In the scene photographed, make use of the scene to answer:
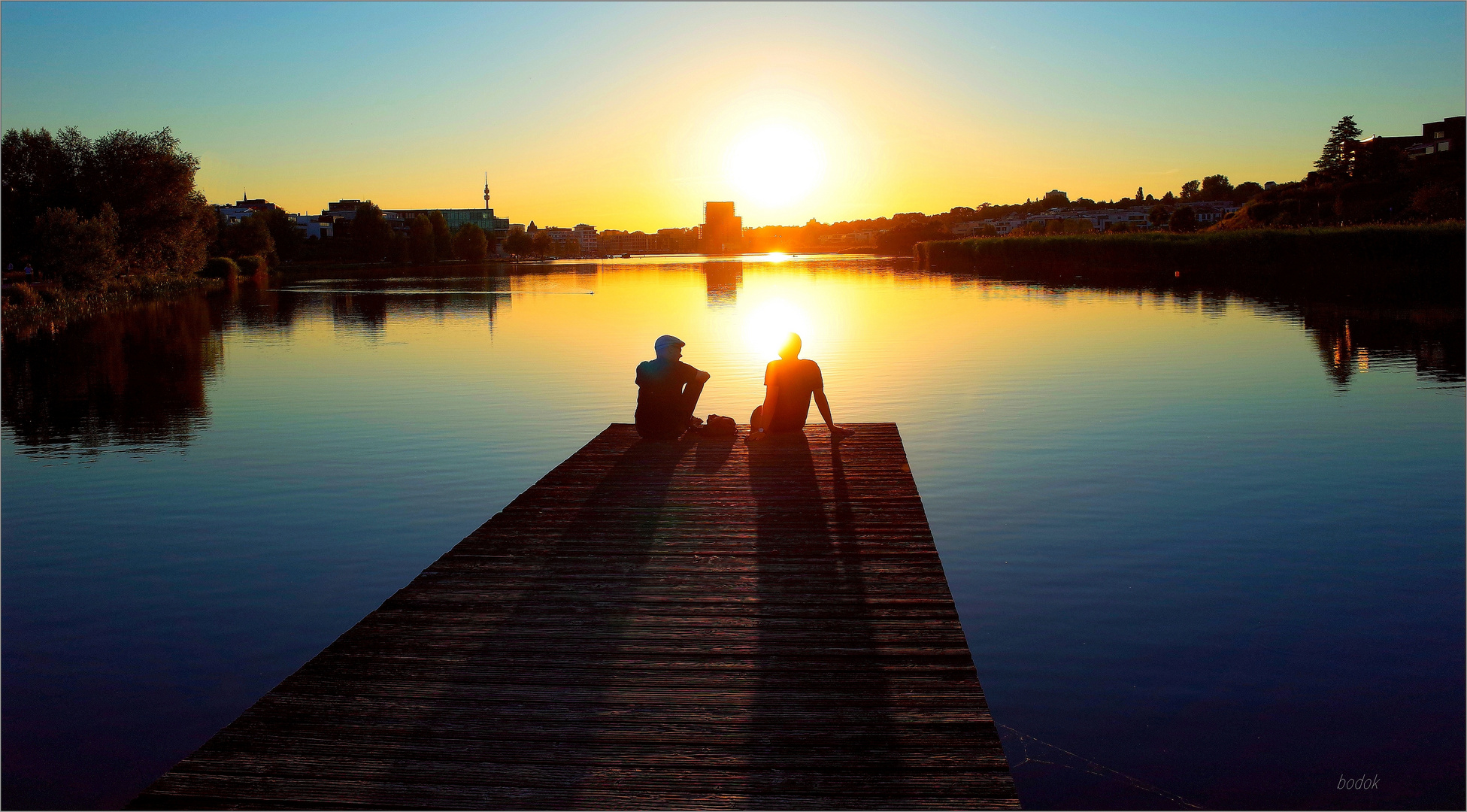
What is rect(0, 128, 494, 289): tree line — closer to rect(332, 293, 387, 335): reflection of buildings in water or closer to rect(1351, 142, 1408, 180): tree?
rect(332, 293, 387, 335): reflection of buildings in water

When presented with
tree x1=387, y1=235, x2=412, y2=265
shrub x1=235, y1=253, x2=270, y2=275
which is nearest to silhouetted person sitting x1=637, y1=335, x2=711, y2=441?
shrub x1=235, y1=253, x2=270, y2=275

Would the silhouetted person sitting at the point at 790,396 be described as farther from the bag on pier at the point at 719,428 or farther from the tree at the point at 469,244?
the tree at the point at 469,244

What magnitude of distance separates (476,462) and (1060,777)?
34.3 feet

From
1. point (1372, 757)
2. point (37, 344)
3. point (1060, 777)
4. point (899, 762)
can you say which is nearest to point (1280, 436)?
point (1372, 757)

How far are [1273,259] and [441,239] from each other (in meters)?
137

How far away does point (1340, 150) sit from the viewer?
340ft

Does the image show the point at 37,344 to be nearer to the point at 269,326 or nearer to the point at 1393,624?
the point at 269,326

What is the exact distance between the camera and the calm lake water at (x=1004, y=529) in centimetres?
643

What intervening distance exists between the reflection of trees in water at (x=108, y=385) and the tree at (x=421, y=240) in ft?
405

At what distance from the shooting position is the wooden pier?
4559 mm

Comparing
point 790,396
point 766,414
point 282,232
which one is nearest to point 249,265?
point 282,232

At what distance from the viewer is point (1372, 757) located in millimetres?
6098

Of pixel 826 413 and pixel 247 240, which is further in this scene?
pixel 247 240

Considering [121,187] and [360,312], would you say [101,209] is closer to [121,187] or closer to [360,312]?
[121,187]
